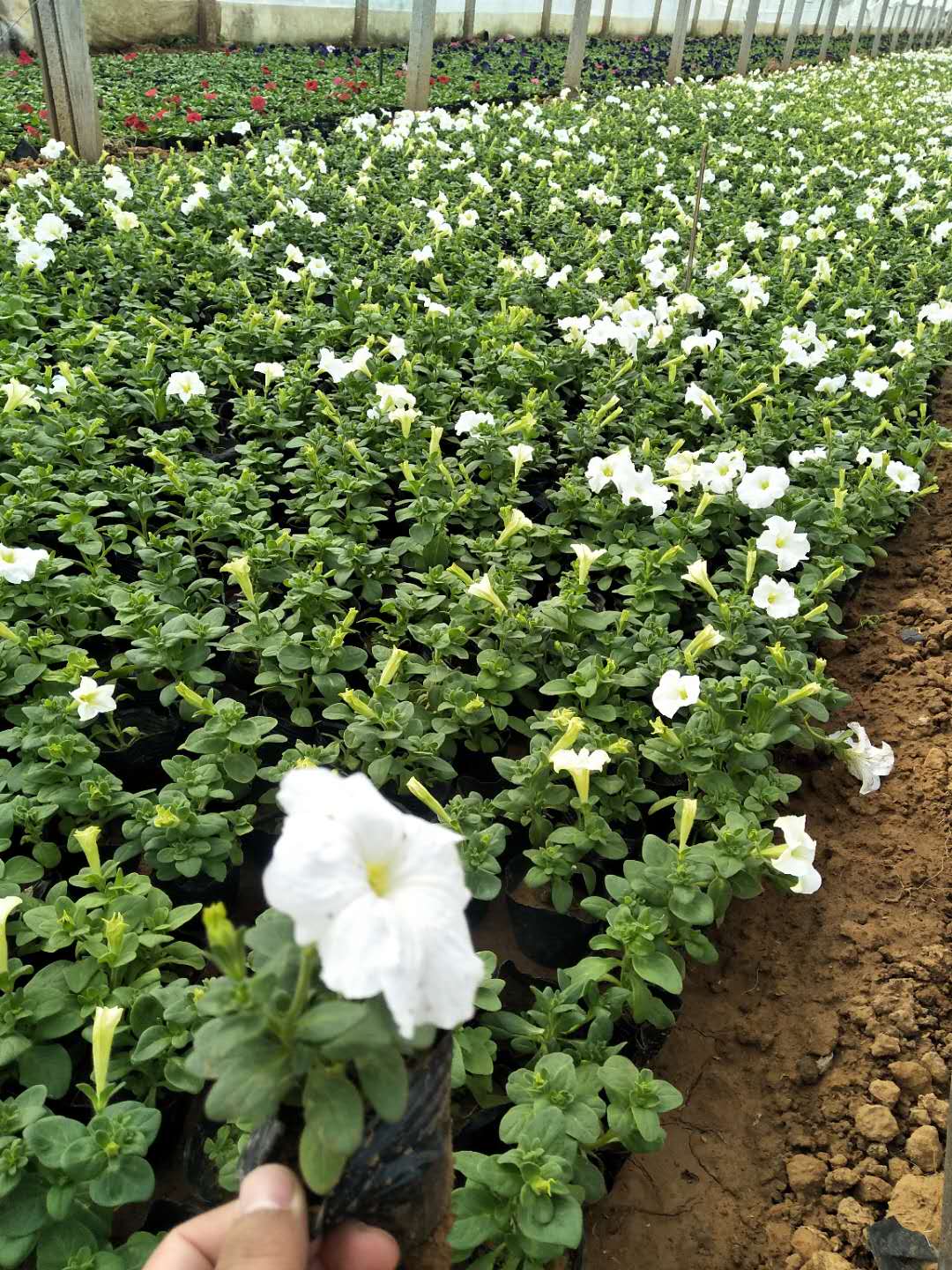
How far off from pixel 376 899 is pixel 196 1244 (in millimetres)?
554

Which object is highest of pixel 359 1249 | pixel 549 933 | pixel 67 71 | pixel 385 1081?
pixel 67 71

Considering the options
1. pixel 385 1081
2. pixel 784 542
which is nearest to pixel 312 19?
pixel 784 542

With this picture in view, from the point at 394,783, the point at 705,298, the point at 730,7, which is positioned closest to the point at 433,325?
the point at 705,298

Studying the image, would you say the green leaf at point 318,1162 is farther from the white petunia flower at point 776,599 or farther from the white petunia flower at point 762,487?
the white petunia flower at point 762,487

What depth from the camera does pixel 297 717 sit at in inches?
95.7

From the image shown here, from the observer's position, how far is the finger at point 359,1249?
0.96m

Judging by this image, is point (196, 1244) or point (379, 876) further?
point (196, 1244)

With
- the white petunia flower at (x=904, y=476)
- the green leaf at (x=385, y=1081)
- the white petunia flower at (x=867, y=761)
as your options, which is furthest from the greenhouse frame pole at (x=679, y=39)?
the green leaf at (x=385, y=1081)

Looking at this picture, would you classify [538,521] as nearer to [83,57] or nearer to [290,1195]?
[290,1195]

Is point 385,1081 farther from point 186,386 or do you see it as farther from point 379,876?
point 186,386

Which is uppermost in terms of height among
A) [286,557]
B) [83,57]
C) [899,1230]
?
[83,57]

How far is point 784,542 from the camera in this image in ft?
9.07

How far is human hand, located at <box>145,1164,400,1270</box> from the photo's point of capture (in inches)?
33.8

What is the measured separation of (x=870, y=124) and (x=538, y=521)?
→ 1099cm
